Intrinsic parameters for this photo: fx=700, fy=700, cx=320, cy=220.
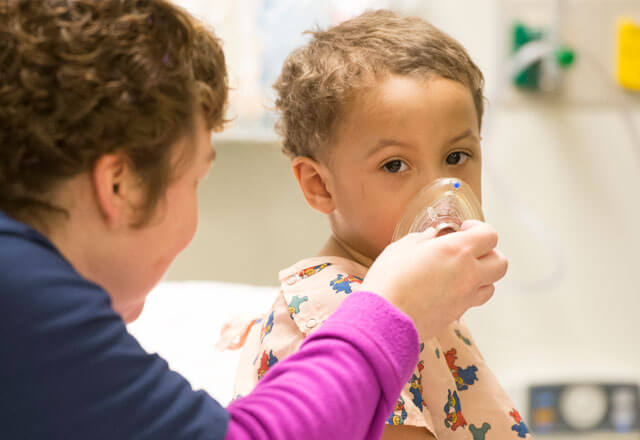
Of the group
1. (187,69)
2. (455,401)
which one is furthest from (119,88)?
(455,401)

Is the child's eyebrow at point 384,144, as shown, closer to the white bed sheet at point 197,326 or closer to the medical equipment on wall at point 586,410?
the white bed sheet at point 197,326

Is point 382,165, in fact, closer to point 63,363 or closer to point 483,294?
point 483,294

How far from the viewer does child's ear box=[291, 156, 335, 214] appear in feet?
3.35

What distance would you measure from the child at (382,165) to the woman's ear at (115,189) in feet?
0.98

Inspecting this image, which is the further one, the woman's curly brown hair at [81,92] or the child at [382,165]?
the child at [382,165]

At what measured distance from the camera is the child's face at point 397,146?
3.01 feet

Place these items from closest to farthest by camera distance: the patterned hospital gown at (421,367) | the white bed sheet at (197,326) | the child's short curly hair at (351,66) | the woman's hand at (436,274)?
the woman's hand at (436,274)
the patterned hospital gown at (421,367)
the child's short curly hair at (351,66)
the white bed sheet at (197,326)

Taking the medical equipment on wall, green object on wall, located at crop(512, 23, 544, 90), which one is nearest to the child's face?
green object on wall, located at crop(512, 23, 544, 90)

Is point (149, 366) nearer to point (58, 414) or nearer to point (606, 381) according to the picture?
point (58, 414)

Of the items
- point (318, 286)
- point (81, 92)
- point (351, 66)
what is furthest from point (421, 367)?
point (81, 92)

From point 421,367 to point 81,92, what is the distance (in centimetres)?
54

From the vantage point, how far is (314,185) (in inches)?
40.7

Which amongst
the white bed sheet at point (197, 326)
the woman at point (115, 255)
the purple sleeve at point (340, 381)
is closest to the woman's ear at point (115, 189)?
the woman at point (115, 255)

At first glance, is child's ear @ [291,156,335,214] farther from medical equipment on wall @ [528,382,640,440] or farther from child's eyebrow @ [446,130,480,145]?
medical equipment on wall @ [528,382,640,440]
